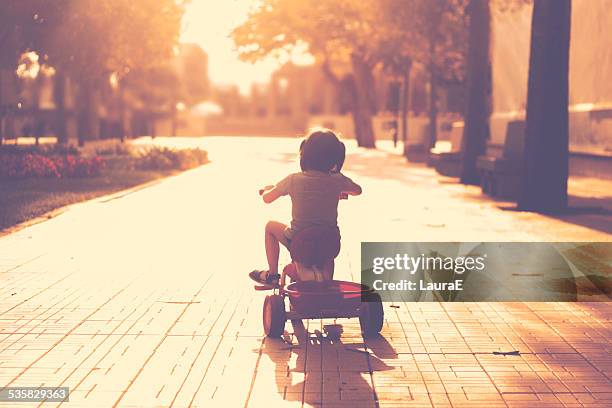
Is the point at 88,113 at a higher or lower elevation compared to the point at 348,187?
lower

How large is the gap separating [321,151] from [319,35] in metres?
37.1

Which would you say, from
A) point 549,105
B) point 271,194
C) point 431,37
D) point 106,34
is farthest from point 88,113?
point 271,194

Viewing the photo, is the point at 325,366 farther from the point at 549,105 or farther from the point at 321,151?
the point at 549,105

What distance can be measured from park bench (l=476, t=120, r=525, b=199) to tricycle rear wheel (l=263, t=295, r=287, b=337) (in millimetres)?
12147

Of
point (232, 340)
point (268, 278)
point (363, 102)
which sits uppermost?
point (363, 102)

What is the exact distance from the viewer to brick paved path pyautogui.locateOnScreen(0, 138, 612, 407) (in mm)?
5332

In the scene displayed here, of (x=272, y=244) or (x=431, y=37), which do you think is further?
(x=431, y=37)

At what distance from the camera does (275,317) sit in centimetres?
653

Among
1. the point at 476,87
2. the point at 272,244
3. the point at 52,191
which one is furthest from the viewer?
the point at 476,87

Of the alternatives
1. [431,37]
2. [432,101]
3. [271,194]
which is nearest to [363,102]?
[432,101]

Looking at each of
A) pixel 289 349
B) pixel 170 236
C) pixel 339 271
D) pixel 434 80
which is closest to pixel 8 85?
pixel 434 80

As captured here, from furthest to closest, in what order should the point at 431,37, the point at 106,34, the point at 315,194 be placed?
the point at 431,37 → the point at 106,34 → the point at 315,194

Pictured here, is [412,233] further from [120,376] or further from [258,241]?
[120,376]

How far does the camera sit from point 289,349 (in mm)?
6305
